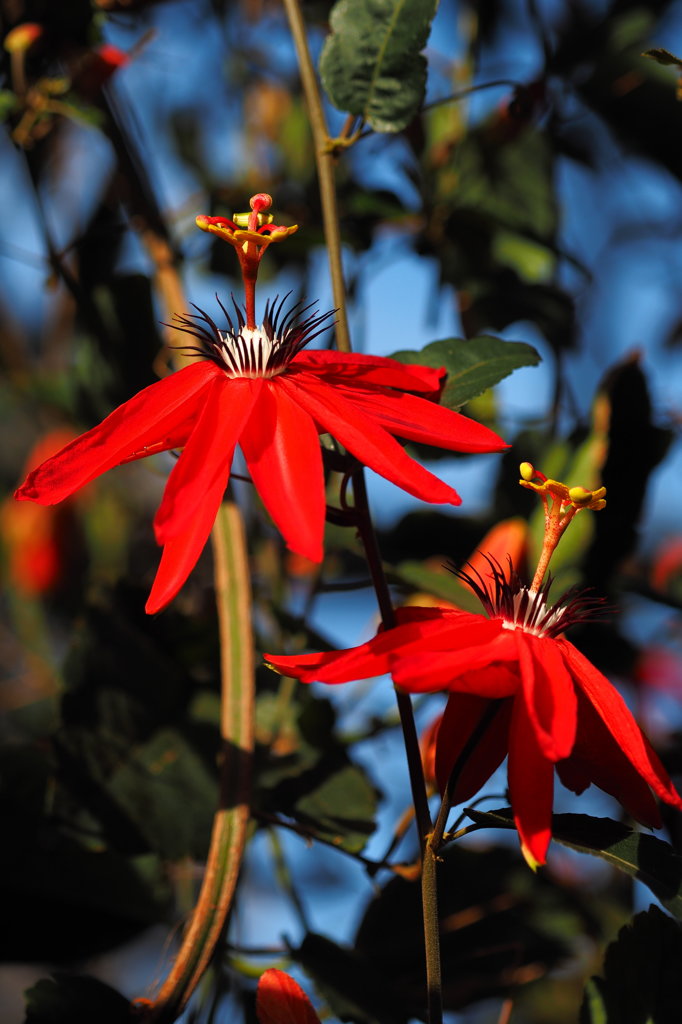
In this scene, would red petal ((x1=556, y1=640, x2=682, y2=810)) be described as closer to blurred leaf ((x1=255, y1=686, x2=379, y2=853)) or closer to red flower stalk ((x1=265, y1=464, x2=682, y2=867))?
red flower stalk ((x1=265, y1=464, x2=682, y2=867))

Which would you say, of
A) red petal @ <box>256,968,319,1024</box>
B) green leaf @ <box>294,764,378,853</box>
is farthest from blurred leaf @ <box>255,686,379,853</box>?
red petal @ <box>256,968,319,1024</box>

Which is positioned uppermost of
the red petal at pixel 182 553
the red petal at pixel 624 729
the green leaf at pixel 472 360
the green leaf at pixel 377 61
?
the green leaf at pixel 377 61

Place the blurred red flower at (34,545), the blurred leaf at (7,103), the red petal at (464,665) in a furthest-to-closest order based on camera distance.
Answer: the blurred red flower at (34,545), the blurred leaf at (7,103), the red petal at (464,665)

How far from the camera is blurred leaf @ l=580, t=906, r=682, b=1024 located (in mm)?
562

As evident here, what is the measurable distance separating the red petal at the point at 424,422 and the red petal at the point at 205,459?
0.06 metres

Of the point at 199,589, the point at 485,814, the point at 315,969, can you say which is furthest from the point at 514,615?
the point at 199,589

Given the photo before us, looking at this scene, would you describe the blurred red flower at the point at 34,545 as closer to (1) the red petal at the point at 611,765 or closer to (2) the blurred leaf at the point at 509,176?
(2) the blurred leaf at the point at 509,176

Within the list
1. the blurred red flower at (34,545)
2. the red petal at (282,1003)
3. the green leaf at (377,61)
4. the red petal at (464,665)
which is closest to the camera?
the red petal at (464,665)

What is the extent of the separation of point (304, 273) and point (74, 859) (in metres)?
0.71

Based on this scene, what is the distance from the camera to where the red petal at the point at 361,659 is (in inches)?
17.4

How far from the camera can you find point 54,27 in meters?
0.91

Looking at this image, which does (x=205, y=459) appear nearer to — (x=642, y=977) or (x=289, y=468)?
(x=289, y=468)

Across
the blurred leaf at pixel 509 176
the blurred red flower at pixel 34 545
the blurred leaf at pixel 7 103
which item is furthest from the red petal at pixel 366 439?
the blurred red flower at pixel 34 545

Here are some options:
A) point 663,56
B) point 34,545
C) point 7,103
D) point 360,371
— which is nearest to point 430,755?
point 360,371
